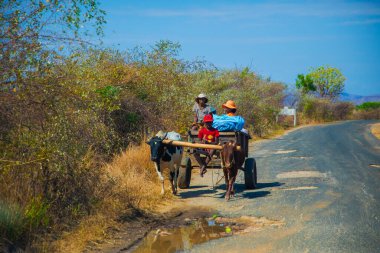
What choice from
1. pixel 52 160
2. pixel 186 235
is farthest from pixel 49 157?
pixel 186 235

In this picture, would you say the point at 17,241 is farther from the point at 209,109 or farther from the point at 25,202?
the point at 209,109

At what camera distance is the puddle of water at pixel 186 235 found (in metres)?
8.46

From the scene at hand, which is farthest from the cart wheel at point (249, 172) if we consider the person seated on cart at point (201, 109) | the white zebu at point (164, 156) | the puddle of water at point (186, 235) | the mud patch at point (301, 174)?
the puddle of water at point (186, 235)

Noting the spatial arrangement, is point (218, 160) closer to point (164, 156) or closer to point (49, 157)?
point (164, 156)

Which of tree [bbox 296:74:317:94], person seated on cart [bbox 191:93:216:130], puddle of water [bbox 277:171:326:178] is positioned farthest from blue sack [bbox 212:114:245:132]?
tree [bbox 296:74:317:94]

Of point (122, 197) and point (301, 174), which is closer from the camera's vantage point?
point (122, 197)

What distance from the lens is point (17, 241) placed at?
777 cm

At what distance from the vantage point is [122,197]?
1071 centimetres

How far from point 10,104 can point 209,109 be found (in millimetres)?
7156

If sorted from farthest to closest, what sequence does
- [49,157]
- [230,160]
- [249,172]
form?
[249,172] < [230,160] < [49,157]

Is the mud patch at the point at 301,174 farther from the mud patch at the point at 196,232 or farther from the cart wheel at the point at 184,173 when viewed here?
the mud patch at the point at 196,232

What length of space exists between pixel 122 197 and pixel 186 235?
81.8 inches

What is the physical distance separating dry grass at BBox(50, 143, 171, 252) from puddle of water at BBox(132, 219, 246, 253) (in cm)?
84

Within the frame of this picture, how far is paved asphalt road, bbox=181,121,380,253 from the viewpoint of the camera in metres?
8.20
